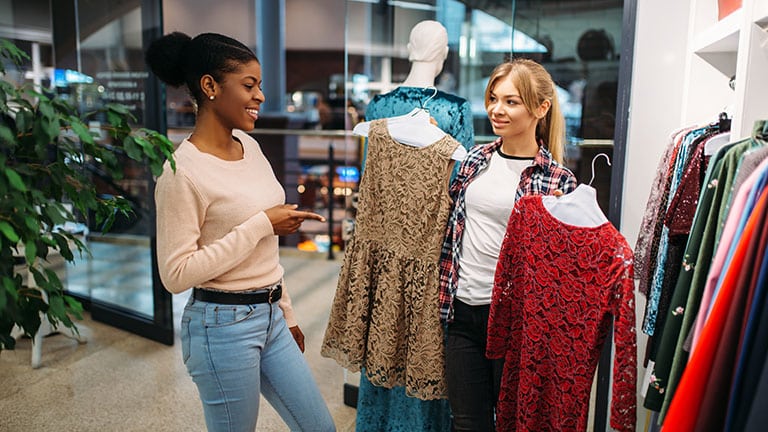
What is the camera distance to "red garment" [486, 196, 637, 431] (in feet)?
5.02

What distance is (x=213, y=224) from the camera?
1576 mm

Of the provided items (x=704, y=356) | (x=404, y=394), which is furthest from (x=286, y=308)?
(x=704, y=356)

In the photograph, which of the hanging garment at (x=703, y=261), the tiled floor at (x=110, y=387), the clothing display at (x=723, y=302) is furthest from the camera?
the tiled floor at (x=110, y=387)

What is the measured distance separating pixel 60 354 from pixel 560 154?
3300mm

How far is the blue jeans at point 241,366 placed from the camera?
1.56m

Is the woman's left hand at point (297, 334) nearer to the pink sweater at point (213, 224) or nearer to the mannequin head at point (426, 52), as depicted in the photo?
the pink sweater at point (213, 224)

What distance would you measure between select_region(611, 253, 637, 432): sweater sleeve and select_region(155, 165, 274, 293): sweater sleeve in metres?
0.98

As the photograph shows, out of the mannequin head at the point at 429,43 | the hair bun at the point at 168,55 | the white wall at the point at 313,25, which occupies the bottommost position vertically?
the hair bun at the point at 168,55

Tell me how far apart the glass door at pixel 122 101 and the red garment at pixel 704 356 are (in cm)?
328

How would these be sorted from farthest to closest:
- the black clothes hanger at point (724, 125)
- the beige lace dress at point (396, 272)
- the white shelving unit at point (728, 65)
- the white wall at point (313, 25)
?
the white wall at point (313, 25)
the beige lace dress at point (396, 272)
the black clothes hanger at point (724, 125)
the white shelving unit at point (728, 65)

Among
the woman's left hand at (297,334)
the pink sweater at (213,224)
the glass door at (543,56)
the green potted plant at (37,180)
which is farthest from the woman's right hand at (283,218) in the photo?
the glass door at (543,56)

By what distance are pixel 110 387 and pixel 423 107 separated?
91.7 inches

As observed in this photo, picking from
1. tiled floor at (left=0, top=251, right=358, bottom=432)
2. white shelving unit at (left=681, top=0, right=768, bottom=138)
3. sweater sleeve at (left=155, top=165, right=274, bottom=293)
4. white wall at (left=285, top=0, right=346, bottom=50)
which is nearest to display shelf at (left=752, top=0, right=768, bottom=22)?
white shelving unit at (left=681, top=0, right=768, bottom=138)

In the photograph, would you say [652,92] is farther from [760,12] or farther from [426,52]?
[426,52]
